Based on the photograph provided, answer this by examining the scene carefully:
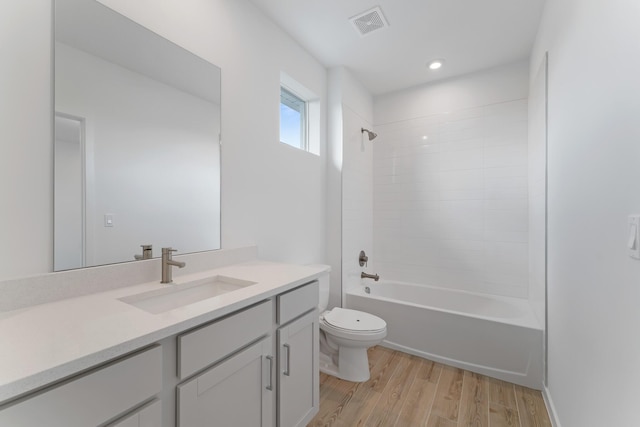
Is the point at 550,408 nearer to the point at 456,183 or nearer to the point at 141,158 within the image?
the point at 456,183

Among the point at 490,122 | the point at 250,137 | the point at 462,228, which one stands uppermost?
the point at 490,122

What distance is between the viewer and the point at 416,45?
2303 mm

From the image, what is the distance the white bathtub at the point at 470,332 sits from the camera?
2.00 meters

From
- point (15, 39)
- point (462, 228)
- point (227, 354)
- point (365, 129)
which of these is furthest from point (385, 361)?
point (15, 39)

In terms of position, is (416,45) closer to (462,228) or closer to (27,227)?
(462,228)

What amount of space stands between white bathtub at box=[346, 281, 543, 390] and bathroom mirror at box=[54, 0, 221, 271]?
1720 millimetres

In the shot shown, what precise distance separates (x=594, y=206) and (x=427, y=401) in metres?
1.50

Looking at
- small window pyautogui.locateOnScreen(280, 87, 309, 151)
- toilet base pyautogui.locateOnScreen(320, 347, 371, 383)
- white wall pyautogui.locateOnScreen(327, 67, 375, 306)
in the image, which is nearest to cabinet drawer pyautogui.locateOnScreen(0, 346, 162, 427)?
toilet base pyautogui.locateOnScreen(320, 347, 371, 383)

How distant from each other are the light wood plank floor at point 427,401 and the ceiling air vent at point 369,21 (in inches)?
103

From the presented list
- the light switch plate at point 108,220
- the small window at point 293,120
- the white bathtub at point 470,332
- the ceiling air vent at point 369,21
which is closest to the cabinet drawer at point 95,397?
the light switch plate at point 108,220

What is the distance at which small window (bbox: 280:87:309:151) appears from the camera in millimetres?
2384

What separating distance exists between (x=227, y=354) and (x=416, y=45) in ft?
8.42

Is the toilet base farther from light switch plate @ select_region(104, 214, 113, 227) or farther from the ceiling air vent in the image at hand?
the ceiling air vent

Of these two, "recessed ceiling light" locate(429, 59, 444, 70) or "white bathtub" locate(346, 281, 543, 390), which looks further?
"recessed ceiling light" locate(429, 59, 444, 70)
